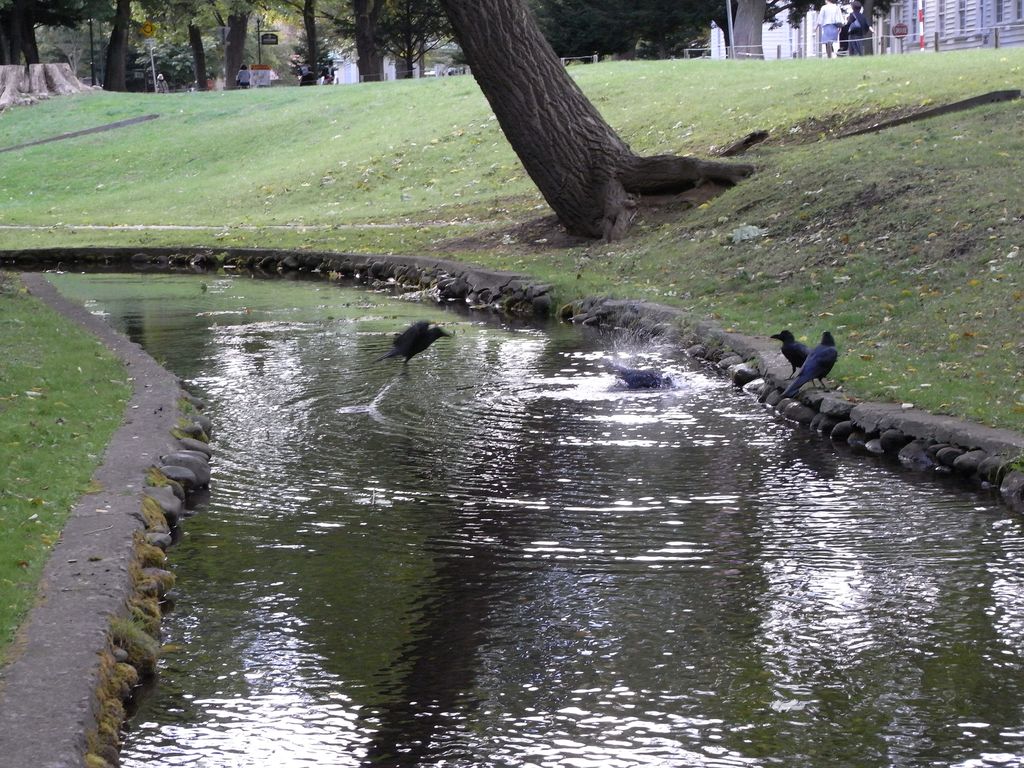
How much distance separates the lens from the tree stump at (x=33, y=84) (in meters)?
54.2

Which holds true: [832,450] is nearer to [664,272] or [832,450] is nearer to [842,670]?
[842,670]

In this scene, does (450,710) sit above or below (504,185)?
below

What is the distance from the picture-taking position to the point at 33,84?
55.2 metres

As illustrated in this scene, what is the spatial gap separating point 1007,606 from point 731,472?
9.75 ft

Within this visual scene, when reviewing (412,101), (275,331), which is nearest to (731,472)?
(275,331)

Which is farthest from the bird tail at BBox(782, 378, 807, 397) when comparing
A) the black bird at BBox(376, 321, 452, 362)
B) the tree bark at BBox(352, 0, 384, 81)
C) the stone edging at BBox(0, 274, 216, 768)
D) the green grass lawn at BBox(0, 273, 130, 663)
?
the tree bark at BBox(352, 0, 384, 81)

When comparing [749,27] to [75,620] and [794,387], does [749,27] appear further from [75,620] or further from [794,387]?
[75,620]

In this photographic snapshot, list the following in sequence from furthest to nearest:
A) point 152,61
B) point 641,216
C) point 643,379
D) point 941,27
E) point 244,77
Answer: point 152,61 → point 244,77 → point 941,27 → point 641,216 → point 643,379

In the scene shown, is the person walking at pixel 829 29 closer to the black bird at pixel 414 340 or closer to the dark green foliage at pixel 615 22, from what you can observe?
the dark green foliage at pixel 615 22

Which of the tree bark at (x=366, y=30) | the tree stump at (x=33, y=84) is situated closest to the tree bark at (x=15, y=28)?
the tree stump at (x=33, y=84)

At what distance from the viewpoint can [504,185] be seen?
3152 centimetres

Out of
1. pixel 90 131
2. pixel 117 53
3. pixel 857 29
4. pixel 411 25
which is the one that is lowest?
pixel 90 131

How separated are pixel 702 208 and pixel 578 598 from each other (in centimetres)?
1412

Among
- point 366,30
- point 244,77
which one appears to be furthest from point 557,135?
point 244,77
